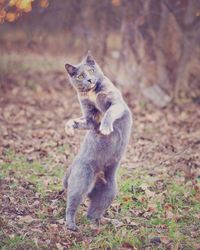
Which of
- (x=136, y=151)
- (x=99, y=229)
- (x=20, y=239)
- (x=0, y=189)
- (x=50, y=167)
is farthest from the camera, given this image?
(x=136, y=151)

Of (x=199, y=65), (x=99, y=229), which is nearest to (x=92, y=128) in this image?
(x=99, y=229)

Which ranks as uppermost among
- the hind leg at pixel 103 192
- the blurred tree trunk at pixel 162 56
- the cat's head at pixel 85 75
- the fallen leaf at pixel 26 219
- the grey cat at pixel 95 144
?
the blurred tree trunk at pixel 162 56

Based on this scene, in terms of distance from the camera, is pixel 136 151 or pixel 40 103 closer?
pixel 136 151

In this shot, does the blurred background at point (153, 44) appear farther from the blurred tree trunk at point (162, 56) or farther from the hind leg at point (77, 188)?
the hind leg at point (77, 188)

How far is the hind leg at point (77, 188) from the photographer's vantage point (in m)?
3.06

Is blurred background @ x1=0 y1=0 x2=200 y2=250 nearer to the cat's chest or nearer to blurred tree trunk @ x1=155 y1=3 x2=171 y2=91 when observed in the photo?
blurred tree trunk @ x1=155 y1=3 x2=171 y2=91

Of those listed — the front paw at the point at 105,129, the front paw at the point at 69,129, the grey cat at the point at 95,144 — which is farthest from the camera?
the grey cat at the point at 95,144

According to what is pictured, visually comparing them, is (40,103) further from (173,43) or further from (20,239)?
(20,239)

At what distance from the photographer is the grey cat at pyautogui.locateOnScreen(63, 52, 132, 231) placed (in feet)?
10.2

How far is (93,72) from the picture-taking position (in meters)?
3.21

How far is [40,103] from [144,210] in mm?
4667

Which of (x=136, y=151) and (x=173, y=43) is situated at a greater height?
(x=173, y=43)

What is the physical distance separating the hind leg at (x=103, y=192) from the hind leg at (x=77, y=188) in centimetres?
17

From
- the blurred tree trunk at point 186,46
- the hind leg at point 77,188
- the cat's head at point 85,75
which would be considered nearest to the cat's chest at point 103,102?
the cat's head at point 85,75
